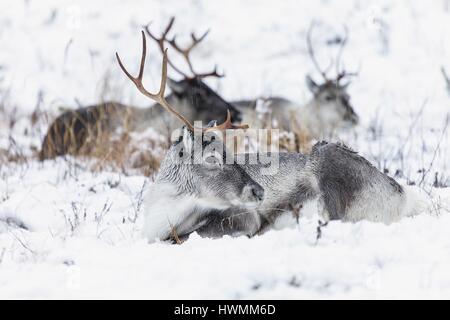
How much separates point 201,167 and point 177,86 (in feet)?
17.2

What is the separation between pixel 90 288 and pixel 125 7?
39.8ft

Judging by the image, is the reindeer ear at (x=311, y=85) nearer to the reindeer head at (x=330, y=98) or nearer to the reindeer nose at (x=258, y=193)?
the reindeer head at (x=330, y=98)

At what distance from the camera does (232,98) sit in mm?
12328

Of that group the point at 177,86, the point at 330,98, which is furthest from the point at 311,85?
the point at 177,86

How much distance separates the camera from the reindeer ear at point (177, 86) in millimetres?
9883

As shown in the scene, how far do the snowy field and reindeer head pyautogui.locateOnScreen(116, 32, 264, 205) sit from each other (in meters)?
0.39

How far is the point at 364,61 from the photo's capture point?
Answer: 12961 millimetres

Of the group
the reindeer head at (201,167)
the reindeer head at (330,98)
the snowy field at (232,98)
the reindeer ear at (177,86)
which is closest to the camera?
the snowy field at (232,98)

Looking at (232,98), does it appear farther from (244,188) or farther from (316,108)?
(244,188)

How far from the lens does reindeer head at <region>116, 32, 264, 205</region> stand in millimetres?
4684

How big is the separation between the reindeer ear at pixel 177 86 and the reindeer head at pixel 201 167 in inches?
194

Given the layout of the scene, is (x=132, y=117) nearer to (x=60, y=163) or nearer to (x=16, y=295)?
(x=60, y=163)

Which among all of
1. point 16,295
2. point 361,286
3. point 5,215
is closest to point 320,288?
point 361,286

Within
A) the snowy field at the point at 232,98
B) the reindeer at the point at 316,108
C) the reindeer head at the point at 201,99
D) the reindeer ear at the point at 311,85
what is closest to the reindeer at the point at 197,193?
the snowy field at the point at 232,98
